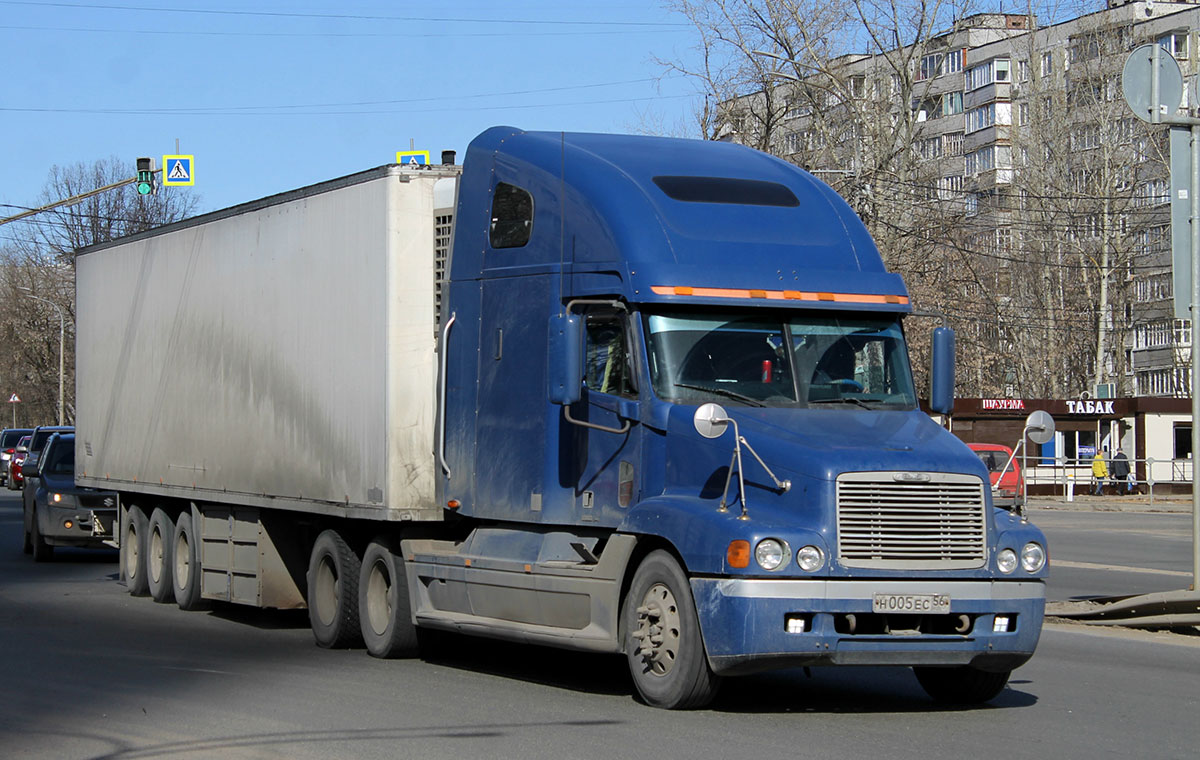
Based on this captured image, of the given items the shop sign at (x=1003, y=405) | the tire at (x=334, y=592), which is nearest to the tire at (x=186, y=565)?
the tire at (x=334, y=592)

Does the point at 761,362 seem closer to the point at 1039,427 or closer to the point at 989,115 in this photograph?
the point at 1039,427

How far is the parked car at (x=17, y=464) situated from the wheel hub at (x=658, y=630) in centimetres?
4452

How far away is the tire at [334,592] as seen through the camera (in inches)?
541

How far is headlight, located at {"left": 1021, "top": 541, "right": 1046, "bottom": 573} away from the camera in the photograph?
9.94 m

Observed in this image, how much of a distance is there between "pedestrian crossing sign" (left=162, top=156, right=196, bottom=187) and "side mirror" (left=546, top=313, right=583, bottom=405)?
25679 millimetres

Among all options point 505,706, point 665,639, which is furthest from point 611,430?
point 505,706

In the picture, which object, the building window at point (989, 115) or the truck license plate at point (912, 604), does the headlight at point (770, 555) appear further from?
the building window at point (989, 115)

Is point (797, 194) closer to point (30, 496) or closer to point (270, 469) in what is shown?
point (270, 469)

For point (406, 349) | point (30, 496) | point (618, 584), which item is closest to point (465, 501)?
point (406, 349)

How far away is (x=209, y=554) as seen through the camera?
1670 cm

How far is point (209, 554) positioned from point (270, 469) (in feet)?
6.81

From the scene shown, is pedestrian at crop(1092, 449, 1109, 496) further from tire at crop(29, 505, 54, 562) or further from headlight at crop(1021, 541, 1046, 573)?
headlight at crop(1021, 541, 1046, 573)

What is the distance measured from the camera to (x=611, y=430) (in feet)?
35.7

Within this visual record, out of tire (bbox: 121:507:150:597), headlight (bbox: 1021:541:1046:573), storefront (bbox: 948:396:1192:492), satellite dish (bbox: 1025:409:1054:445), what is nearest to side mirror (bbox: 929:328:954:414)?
satellite dish (bbox: 1025:409:1054:445)
